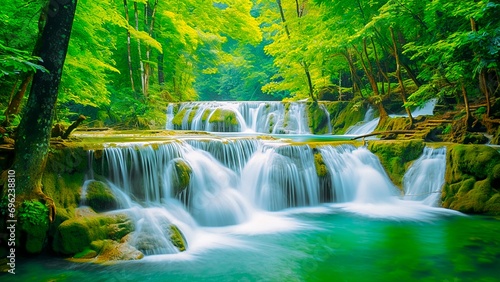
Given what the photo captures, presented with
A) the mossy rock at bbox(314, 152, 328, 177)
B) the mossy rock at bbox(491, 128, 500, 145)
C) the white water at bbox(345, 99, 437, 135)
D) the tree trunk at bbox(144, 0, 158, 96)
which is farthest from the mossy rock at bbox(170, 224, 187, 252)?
the white water at bbox(345, 99, 437, 135)

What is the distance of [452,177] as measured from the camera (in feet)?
26.1

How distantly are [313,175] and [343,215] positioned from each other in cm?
150

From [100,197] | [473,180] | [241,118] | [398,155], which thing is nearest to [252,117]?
[241,118]

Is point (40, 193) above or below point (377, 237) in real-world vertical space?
above

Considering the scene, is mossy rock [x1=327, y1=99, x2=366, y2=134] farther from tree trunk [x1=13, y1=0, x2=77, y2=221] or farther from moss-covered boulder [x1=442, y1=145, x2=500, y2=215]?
tree trunk [x1=13, y1=0, x2=77, y2=221]

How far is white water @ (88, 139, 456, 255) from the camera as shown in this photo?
20.4 feet

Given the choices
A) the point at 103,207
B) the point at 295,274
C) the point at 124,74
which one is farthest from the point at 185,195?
the point at 124,74

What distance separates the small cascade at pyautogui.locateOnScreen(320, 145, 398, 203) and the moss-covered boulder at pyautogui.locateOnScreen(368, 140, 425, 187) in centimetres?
17

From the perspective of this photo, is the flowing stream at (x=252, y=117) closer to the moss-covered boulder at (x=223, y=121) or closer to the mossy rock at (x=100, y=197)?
the moss-covered boulder at (x=223, y=121)

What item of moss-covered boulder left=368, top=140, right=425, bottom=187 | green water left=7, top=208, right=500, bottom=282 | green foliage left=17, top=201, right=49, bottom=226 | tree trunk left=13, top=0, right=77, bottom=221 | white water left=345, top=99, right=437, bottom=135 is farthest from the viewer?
white water left=345, top=99, right=437, bottom=135

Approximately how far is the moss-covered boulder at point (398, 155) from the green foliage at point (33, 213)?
8162mm

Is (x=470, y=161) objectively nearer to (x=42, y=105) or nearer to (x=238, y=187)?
(x=238, y=187)

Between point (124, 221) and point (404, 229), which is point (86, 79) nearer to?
point (124, 221)

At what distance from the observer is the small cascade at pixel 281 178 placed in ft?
27.1
